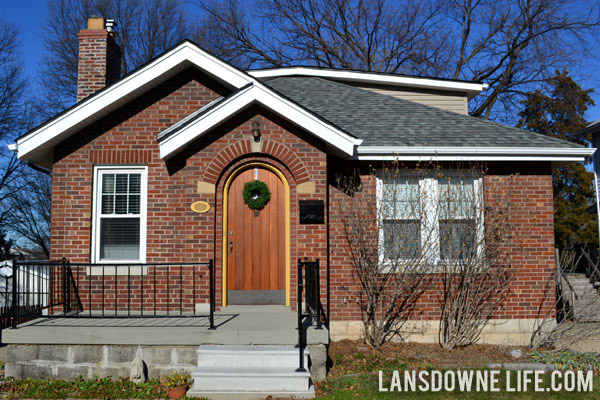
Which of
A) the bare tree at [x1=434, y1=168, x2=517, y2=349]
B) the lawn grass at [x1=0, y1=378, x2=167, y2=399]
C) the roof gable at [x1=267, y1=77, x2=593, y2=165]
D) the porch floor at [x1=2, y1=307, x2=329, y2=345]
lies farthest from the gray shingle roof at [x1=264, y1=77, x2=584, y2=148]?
the lawn grass at [x1=0, y1=378, x2=167, y2=399]

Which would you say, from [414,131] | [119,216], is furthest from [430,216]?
[119,216]

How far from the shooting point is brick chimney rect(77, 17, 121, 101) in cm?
1004

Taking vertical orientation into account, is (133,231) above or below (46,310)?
above

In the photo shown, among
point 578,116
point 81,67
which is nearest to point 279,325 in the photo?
point 81,67

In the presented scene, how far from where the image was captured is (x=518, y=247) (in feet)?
28.9

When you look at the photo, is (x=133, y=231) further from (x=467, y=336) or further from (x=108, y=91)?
(x=467, y=336)

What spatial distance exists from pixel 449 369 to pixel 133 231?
5.60 meters

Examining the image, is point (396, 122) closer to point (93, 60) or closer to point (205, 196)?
point (205, 196)

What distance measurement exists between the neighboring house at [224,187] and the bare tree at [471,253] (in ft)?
0.76

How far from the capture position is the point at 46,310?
853 cm

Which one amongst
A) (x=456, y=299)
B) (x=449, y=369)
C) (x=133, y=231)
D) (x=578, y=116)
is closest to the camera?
(x=449, y=369)

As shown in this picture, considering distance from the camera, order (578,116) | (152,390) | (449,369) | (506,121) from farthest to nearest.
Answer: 1. (578,116)
2. (506,121)
3. (449,369)
4. (152,390)

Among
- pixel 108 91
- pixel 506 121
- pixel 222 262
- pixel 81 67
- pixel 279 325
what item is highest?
pixel 506 121

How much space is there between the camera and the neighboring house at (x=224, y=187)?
8.21 metres
